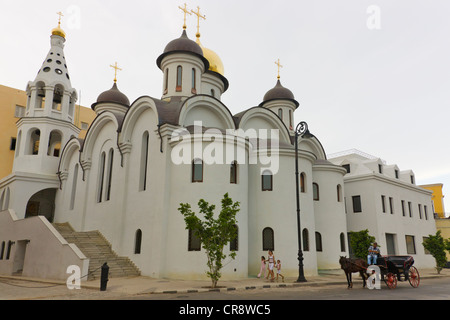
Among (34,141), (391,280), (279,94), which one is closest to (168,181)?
(391,280)

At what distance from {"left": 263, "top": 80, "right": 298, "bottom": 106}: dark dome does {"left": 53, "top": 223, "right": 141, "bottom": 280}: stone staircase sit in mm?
17237

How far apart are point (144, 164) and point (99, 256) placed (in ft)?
17.6

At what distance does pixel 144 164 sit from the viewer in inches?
787

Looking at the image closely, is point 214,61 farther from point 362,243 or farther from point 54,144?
point 362,243

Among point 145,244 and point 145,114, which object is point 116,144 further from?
point 145,244

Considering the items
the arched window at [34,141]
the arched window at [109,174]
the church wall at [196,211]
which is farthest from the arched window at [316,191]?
the arched window at [34,141]

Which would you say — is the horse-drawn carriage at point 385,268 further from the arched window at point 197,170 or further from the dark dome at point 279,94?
the dark dome at point 279,94

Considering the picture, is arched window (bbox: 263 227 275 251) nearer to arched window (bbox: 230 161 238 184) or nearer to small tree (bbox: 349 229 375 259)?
arched window (bbox: 230 161 238 184)

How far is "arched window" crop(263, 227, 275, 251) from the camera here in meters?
18.6

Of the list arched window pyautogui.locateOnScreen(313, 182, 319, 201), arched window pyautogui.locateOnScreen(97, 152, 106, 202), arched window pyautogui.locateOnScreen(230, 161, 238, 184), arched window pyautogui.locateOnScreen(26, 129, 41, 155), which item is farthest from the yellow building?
arched window pyautogui.locateOnScreen(313, 182, 319, 201)

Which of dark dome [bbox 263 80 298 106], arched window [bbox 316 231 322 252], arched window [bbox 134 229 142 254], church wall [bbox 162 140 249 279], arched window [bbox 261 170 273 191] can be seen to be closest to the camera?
church wall [bbox 162 140 249 279]

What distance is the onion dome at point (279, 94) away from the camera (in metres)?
30.0

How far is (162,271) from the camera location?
16.6 meters
